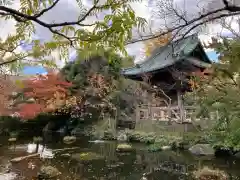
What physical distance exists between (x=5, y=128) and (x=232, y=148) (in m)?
15.0

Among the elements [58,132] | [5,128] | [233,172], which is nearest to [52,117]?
[58,132]

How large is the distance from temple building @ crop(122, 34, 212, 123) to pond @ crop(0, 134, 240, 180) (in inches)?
139

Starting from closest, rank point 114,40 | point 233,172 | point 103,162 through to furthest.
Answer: point 114,40 < point 233,172 < point 103,162

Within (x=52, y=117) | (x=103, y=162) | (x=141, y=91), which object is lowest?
(x=103, y=162)

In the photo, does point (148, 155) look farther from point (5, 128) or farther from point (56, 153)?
point (5, 128)

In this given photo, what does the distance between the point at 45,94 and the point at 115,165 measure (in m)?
8.78

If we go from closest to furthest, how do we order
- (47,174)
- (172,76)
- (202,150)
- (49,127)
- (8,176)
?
1. (47,174)
2. (8,176)
3. (202,150)
4. (172,76)
5. (49,127)

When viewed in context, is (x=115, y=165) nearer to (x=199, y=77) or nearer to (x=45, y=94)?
(x=199, y=77)

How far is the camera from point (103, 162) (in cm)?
859

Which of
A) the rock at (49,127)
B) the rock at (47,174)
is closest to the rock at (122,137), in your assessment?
the rock at (47,174)

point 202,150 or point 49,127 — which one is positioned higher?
point 49,127

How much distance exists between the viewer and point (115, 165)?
26.7ft

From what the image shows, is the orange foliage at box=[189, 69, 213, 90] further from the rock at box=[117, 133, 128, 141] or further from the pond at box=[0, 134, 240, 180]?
the rock at box=[117, 133, 128, 141]

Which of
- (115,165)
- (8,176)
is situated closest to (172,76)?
(115,165)
